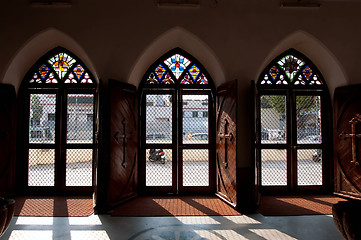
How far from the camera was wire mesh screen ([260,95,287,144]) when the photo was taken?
4.29m

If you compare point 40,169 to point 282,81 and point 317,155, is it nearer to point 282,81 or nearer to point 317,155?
point 282,81

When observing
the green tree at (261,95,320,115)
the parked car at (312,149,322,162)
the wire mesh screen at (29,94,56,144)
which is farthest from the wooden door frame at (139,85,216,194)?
the parked car at (312,149,322,162)

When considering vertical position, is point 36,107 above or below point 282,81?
below

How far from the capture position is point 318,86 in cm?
434

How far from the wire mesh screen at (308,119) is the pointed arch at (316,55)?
358 mm

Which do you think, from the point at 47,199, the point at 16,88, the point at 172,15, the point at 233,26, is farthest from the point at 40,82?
the point at 233,26

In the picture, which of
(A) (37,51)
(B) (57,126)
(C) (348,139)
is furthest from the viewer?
(B) (57,126)

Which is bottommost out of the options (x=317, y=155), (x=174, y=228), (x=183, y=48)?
(x=174, y=228)

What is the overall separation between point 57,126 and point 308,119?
4.44 metres

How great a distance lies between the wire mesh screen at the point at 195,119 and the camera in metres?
4.30

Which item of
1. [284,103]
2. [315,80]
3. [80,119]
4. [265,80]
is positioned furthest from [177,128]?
[315,80]

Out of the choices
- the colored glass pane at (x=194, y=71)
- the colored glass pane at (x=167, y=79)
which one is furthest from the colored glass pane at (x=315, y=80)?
the colored glass pane at (x=167, y=79)

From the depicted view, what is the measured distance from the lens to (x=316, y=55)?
4.17 m

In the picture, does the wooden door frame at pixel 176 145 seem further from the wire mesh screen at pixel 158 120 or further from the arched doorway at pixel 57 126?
the arched doorway at pixel 57 126
